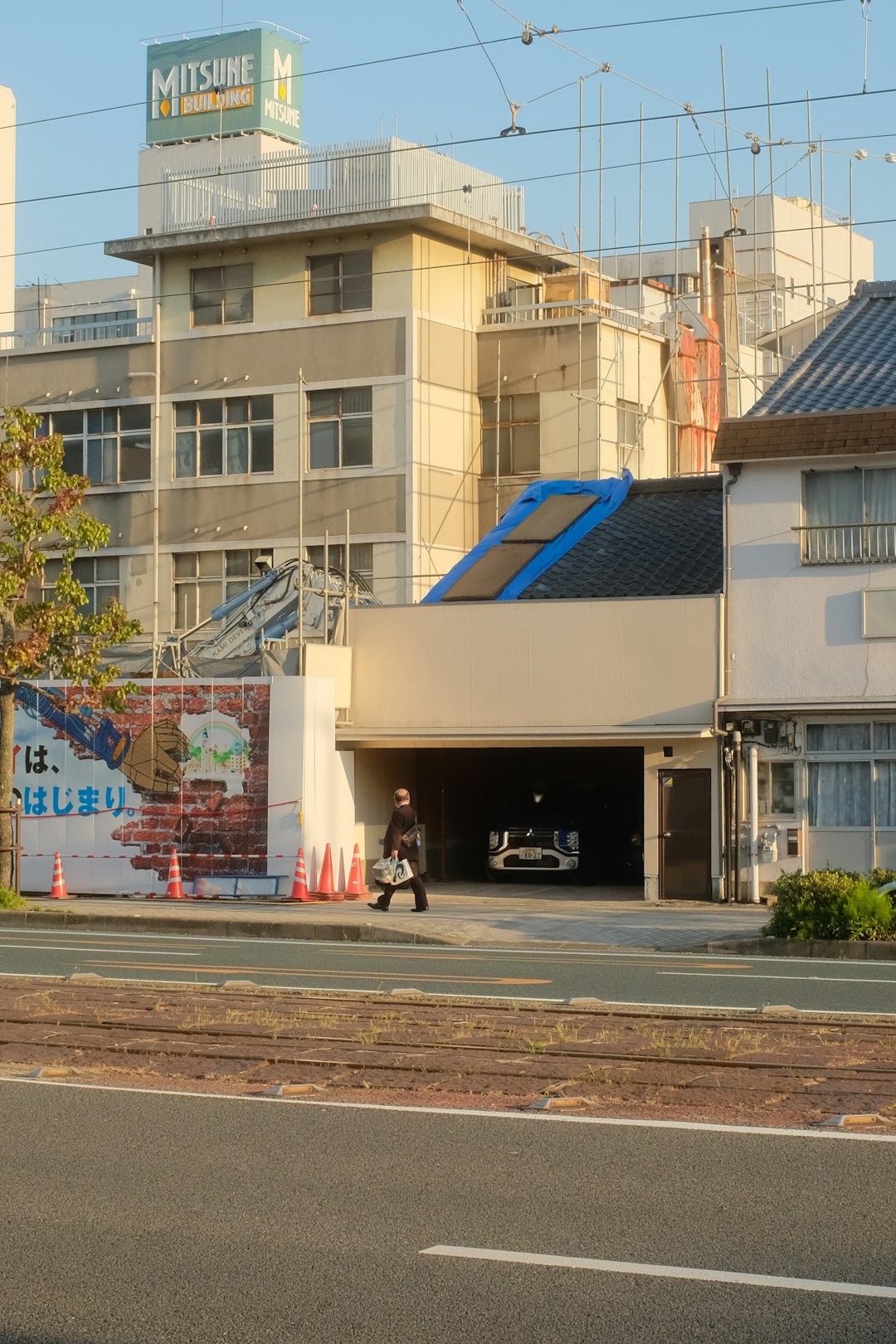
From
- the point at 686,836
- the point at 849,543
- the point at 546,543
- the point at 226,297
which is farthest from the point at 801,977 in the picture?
the point at 226,297

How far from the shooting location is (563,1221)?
724 cm

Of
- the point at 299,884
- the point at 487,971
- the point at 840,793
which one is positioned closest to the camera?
the point at 487,971

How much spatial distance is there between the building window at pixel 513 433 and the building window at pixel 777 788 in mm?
16240

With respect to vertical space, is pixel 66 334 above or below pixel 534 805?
above

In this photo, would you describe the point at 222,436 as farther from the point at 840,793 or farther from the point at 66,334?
the point at 840,793

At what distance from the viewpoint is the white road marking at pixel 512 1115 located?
8859 mm

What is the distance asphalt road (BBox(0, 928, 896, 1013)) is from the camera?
576 inches

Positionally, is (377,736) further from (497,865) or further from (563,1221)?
(563,1221)

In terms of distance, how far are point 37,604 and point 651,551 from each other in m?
10.2

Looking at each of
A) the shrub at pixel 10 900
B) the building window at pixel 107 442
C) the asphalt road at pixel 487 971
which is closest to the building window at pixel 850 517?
the asphalt road at pixel 487 971

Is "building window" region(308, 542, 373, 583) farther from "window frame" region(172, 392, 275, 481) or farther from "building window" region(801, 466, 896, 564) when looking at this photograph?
"building window" region(801, 466, 896, 564)

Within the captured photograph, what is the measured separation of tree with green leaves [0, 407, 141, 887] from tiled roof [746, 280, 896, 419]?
9970mm

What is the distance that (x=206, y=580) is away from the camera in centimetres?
4225

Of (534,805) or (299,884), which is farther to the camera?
(534,805)
